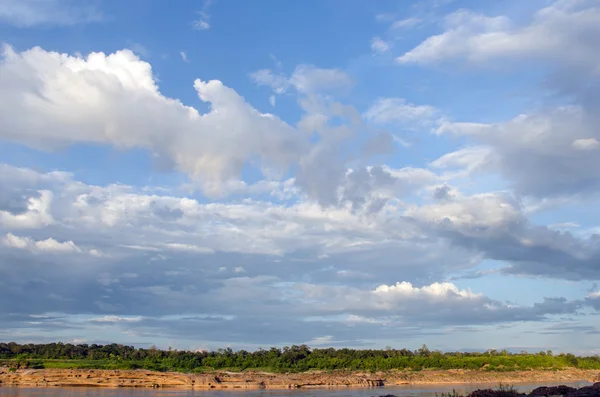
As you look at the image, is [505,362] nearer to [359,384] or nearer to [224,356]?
[359,384]

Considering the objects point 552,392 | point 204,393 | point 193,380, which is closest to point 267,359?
point 193,380

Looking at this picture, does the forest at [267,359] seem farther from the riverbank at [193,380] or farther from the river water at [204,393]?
the river water at [204,393]

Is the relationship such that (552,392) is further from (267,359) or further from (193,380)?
(267,359)

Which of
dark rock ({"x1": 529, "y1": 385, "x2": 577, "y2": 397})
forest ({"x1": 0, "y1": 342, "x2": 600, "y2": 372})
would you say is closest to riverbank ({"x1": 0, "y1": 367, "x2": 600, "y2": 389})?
forest ({"x1": 0, "y1": 342, "x2": 600, "y2": 372})

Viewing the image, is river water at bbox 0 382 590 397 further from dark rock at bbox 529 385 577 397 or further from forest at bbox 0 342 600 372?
forest at bbox 0 342 600 372

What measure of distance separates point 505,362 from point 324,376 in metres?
49.2

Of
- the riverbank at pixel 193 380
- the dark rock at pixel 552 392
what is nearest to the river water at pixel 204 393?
the dark rock at pixel 552 392

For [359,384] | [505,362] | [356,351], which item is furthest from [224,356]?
[505,362]

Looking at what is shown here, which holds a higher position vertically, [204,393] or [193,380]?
[193,380]

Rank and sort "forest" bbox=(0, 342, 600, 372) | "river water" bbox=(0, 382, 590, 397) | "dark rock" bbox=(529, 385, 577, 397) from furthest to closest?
"forest" bbox=(0, 342, 600, 372) < "river water" bbox=(0, 382, 590, 397) < "dark rock" bbox=(529, 385, 577, 397)

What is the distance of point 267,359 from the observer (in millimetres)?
137000

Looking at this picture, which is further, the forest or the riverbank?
the forest

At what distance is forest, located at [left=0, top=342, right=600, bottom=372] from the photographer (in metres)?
125

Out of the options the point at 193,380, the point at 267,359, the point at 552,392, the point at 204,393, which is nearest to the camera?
the point at 552,392
